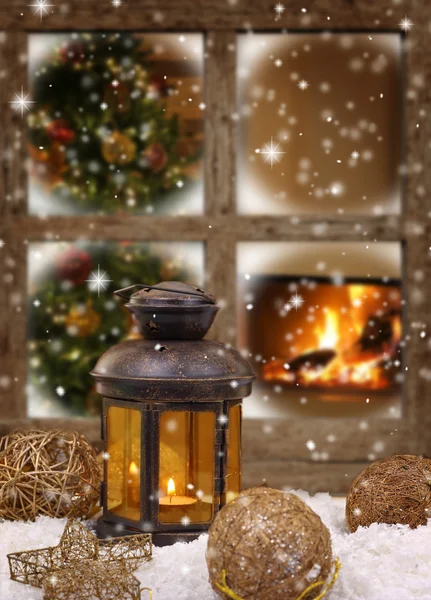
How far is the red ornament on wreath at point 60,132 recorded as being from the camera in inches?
165

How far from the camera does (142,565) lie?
2.88m

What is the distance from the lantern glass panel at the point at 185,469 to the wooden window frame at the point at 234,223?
Result: 916mm

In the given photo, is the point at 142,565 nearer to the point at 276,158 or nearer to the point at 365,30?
the point at 276,158

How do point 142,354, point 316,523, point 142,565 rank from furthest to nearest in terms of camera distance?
1. point 142,354
2. point 142,565
3. point 316,523

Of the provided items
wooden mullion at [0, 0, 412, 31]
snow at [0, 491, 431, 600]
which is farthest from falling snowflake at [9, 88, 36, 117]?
snow at [0, 491, 431, 600]

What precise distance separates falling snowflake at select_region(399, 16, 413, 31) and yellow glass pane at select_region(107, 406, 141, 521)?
7.44ft

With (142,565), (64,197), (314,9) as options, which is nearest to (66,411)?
(64,197)

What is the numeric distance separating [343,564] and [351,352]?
4.65 feet

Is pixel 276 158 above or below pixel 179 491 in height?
above

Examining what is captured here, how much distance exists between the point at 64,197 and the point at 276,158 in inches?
40.7

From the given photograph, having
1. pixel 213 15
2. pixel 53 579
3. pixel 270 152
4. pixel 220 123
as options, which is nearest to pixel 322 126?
pixel 270 152

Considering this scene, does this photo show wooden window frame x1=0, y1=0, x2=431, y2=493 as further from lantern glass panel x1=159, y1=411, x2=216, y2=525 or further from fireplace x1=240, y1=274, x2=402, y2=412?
lantern glass panel x1=159, y1=411, x2=216, y2=525

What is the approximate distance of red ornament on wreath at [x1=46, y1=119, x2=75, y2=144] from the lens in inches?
165

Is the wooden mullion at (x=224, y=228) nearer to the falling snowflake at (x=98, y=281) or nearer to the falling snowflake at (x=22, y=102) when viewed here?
the falling snowflake at (x=98, y=281)
